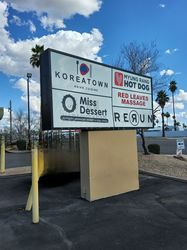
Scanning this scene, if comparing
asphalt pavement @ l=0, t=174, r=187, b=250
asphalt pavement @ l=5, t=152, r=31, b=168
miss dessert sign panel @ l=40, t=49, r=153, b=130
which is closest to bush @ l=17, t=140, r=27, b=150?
asphalt pavement @ l=5, t=152, r=31, b=168

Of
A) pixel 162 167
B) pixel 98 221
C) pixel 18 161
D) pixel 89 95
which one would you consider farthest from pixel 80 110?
pixel 18 161

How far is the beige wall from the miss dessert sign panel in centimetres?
36

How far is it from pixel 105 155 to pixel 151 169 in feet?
13.2

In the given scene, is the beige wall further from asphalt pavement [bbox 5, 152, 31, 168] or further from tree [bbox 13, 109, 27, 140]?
tree [bbox 13, 109, 27, 140]

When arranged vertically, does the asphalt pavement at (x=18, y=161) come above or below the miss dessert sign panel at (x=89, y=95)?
below

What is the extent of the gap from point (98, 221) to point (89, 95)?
2902mm

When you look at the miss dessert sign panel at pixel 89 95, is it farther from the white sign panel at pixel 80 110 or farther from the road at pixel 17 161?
the road at pixel 17 161

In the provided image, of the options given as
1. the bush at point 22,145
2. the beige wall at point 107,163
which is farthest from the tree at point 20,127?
the beige wall at point 107,163

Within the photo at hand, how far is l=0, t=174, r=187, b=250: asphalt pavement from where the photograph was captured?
393cm

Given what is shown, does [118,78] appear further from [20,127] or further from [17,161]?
[20,127]

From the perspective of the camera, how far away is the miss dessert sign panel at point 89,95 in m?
5.66

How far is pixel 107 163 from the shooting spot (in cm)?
683

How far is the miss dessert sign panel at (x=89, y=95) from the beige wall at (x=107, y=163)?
1.19 feet

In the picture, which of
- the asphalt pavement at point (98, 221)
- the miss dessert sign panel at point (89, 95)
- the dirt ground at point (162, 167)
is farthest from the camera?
the dirt ground at point (162, 167)
